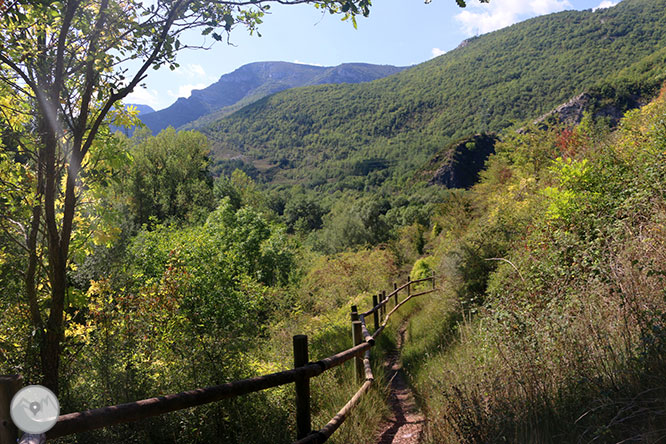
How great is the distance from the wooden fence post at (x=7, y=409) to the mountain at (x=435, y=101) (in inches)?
2931

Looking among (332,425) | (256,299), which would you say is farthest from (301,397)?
(256,299)

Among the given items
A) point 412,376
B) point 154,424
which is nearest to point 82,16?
point 154,424

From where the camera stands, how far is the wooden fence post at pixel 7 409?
51.9 inches

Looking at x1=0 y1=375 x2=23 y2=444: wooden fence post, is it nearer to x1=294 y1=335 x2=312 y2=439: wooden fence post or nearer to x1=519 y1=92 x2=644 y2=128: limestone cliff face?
x1=294 y1=335 x2=312 y2=439: wooden fence post

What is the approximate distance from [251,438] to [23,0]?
3.72m

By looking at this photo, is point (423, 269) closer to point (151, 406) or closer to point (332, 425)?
point (332, 425)

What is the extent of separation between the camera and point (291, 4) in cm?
355

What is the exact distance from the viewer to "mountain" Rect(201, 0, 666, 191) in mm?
98500

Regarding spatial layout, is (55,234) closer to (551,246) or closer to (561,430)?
(561,430)

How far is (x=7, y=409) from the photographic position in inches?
52.4

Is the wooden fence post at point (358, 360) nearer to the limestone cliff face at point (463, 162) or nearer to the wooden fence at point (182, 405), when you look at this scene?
the wooden fence at point (182, 405)

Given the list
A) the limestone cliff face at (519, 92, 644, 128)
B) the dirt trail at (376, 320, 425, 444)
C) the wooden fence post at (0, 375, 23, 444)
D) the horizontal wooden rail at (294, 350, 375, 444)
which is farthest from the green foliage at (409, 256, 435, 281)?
the limestone cliff face at (519, 92, 644, 128)

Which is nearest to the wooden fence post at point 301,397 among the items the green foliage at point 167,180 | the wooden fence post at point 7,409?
the wooden fence post at point 7,409

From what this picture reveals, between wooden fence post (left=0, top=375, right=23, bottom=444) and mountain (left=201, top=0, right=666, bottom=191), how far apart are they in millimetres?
74447
